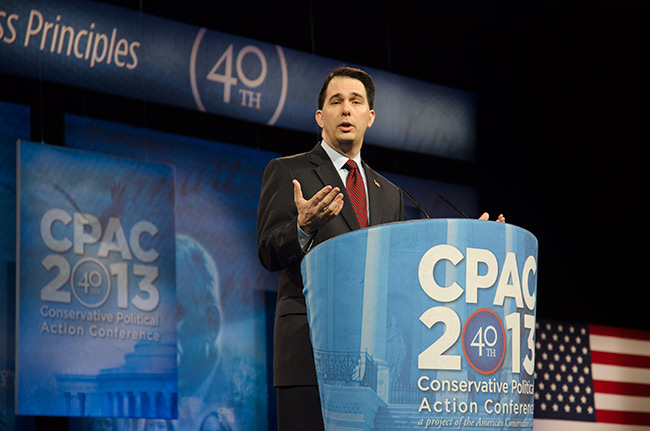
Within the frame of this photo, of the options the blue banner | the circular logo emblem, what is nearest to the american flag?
the blue banner

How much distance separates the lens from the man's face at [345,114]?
216 cm

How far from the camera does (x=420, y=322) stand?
62.6 inches

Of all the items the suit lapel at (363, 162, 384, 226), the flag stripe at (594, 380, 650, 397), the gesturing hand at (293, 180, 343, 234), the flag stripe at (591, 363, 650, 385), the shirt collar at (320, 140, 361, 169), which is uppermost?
the shirt collar at (320, 140, 361, 169)

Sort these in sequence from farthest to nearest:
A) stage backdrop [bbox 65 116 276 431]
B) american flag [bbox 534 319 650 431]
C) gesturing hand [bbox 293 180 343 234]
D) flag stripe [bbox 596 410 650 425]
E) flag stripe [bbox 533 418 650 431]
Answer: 1. flag stripe [bbox 596 410 650 425]
2. american flag [bbox 534 319 650 431]
3. flag stripe [bbox 533 418 650 431]
4. stage backdrop [bbox 65 116 276 431]
5. gesturing hand [bbox 293 180 343 234]

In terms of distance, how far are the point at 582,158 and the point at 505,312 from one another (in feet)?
16.0

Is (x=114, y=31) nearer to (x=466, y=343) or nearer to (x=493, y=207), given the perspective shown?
(x=493, y=207)

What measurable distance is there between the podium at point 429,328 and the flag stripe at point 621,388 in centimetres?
450

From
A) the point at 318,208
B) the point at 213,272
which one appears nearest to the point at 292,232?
the point at 318,208

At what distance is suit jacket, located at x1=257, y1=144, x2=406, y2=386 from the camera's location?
6.33ft

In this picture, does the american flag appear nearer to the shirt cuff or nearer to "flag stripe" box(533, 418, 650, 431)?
"flag stripe" box(533, 418, 650, 431)

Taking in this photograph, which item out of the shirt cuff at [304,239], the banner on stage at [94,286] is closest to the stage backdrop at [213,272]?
the banner on stage at [94,286]

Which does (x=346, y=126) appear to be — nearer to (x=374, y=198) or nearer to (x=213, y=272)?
(x=374, y=198)

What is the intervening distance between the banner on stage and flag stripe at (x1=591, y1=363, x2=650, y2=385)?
10.1ft

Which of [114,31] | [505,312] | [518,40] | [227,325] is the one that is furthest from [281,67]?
[505,312]
